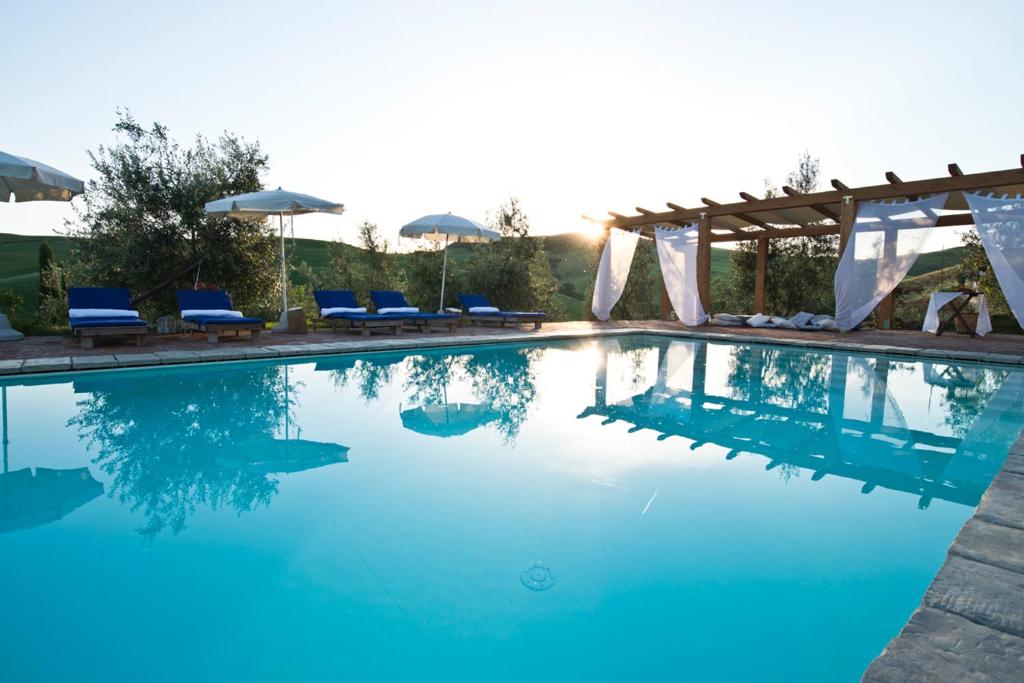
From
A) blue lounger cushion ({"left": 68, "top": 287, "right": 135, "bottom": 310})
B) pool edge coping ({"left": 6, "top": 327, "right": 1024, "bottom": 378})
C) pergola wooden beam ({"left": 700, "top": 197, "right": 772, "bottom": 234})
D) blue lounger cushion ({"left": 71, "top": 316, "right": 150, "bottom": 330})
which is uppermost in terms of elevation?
pergola wooden beam ({"left": 700, "top": 197, "right": 772, "bottom": 234})

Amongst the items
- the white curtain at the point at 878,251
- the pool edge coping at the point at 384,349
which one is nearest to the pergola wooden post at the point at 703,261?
the pool edge coping at the point at 384,349

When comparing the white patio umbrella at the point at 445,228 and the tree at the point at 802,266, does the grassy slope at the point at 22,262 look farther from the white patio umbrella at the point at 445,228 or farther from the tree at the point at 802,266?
the tree at the point at 802,266

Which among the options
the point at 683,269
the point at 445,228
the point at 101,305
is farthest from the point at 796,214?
the point at 101,305

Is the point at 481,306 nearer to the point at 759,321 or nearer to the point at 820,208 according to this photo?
the point at 759,321

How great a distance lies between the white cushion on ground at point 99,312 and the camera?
712 cm

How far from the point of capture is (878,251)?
414 inches

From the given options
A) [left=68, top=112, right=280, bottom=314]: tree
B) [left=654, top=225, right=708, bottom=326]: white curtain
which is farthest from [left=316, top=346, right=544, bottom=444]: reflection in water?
[left=654, top=225, right=708, bottom=326]: white curtain

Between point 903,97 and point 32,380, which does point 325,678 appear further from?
point 903,97

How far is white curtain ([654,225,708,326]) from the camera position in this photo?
41.7 feet

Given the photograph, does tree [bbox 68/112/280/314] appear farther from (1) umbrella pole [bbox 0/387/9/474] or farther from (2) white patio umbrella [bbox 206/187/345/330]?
(1) umbrella pole [bbox 0/387/9/474]

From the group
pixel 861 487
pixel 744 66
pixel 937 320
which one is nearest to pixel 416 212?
pixel 744 66

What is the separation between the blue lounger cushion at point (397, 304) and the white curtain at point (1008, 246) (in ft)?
28.8

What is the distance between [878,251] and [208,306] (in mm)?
11711

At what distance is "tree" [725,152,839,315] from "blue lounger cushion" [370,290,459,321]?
996 cm
